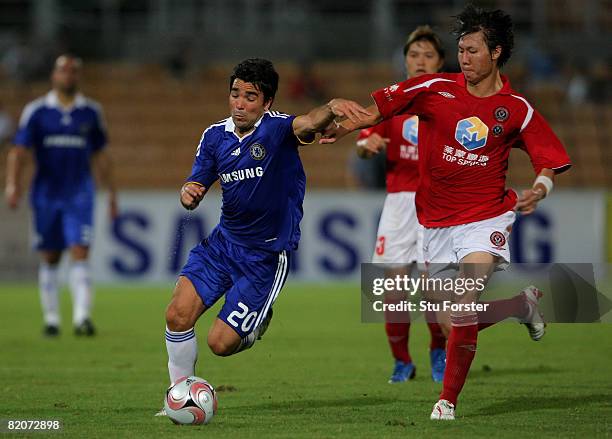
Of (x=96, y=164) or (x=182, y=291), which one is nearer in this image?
(x=182, y=291)

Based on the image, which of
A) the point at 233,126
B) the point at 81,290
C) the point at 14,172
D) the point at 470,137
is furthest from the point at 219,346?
the point at 14,172

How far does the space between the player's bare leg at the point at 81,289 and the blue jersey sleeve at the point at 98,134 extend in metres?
1.17

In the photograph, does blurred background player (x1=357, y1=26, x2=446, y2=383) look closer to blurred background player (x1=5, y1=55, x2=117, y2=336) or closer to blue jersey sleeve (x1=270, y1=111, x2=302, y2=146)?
blue jersey sleeve (x1=270, y1=111, x2=302, y2=146)

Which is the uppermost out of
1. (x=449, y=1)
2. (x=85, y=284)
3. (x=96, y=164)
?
(x=449, y=1)

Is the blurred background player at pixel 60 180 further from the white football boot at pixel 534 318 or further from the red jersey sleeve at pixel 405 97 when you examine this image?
the red jersey sleeve at pixel 405 97

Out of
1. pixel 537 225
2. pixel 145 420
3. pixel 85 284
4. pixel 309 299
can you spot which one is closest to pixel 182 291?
pixel 145 420

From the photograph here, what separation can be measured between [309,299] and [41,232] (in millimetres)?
4856

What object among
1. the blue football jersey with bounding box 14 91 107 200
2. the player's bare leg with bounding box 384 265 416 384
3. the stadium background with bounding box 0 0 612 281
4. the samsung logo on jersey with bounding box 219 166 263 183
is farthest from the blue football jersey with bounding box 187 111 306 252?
the stadium background with bounding box 0 0 612 281

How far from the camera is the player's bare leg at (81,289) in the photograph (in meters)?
12.4

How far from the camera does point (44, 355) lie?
10.7 m

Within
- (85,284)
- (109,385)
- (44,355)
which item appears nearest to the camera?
(109,385)

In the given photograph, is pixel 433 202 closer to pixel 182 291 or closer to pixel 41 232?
pixel 182 291

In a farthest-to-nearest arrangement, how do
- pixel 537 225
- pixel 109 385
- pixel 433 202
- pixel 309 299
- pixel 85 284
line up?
1. pixel 537 225
2. pixel 309 299
3. pixel 85 284
4. pixel 109 385
5. pixel 433 202

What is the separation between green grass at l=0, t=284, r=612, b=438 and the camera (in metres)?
6.70
